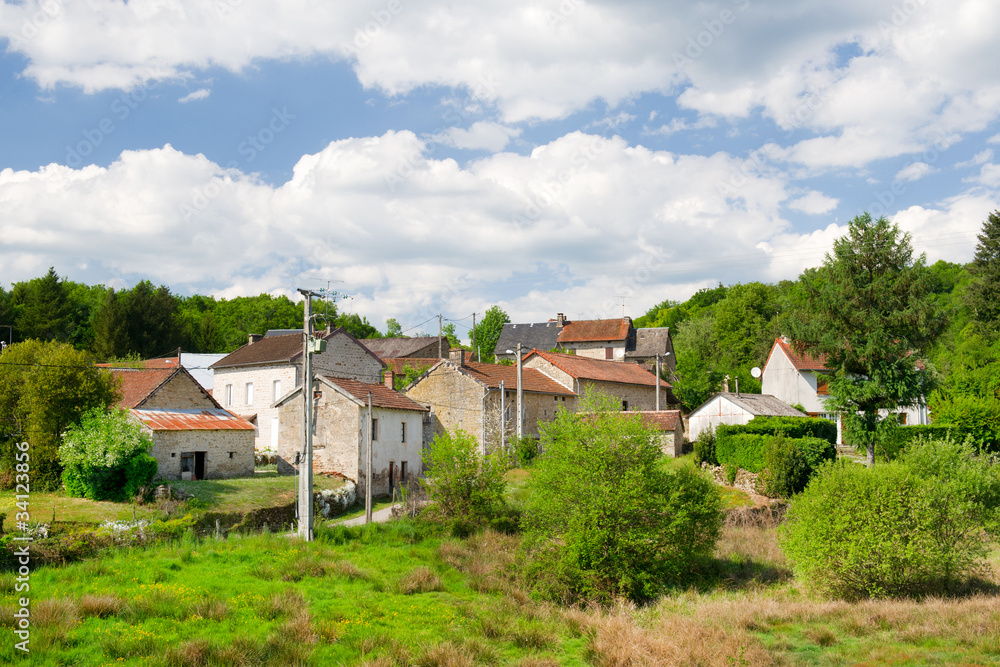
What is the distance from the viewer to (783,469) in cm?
3141

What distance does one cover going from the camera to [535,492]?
21219 mm

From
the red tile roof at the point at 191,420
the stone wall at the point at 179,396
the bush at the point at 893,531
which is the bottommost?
the bush at the point at 893,531

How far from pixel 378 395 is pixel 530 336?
4246 cm

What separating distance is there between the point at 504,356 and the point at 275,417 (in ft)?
114

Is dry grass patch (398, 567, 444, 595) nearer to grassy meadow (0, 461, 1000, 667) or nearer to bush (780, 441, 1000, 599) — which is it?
grassy meadow (0, 461, 1000, 667)

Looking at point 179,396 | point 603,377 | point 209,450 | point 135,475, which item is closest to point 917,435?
point 603,377

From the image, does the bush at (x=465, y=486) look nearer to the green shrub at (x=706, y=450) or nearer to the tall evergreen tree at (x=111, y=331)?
the green shrub at (x=706, y=450)

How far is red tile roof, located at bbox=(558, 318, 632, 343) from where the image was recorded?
2736 inches

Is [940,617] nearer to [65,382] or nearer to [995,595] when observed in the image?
[995,595]

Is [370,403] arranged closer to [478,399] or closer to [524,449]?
[478,399]

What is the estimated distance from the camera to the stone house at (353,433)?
32906mm

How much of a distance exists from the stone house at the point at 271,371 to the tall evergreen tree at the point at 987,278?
4314 cm

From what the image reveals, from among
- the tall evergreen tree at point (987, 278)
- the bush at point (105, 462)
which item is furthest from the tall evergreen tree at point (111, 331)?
the tall evergreen tree at point (987, 278)

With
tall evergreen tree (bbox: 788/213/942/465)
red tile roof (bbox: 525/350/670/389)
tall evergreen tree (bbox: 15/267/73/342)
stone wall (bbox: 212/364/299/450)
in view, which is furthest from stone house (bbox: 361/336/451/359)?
tall evergreen tree (bbox: 788/213/942/465)
